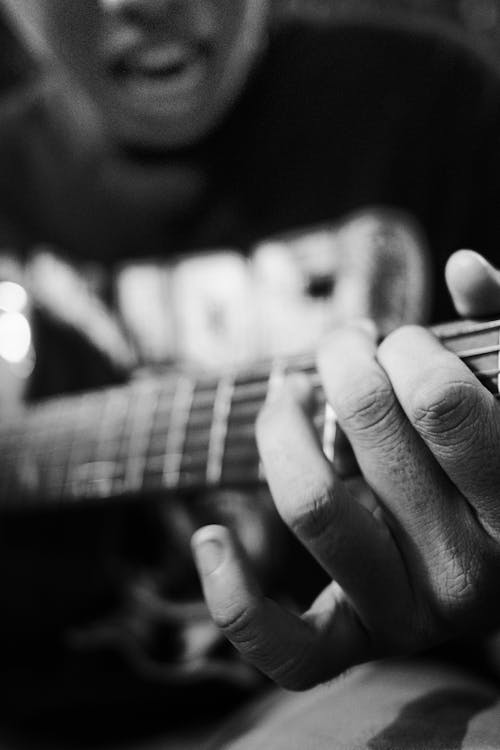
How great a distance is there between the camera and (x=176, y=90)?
2.48 ft

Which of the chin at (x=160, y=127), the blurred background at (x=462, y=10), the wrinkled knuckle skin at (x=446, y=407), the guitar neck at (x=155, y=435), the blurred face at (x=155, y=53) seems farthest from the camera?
the blurred background at (x=462, y=10)

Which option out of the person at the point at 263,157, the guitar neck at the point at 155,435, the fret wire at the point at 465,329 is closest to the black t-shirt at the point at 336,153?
the person at the point at 263,157

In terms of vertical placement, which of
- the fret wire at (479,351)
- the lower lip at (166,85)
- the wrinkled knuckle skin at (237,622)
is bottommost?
the wrinkled knuckle skin at (237,622)

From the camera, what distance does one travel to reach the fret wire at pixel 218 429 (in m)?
0.53

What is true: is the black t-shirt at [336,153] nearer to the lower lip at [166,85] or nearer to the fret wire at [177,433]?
the lower lip at [166,85]

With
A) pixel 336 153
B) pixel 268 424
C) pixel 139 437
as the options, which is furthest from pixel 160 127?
pixel 268 424

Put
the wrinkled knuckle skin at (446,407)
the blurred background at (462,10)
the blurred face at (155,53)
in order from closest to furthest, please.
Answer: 1. the wrinkled knuckle skin at (446,407)
2. the blurred face at (155,53)
3. the blurred background at (462,10)

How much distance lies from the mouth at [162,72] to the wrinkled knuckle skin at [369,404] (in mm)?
489

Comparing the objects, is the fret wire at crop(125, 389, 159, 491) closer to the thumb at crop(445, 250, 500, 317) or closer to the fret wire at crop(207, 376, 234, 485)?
the fret wire at crop(207, 376, 234, 485)

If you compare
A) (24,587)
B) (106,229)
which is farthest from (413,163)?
(24,587)

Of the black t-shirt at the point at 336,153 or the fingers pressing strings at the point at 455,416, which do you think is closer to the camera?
the fingers pressing strings at the point at 455,416

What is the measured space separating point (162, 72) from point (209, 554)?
54 cm

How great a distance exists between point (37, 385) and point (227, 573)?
0.70m

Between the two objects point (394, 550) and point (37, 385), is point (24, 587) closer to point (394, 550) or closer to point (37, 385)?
point (37, 385)
